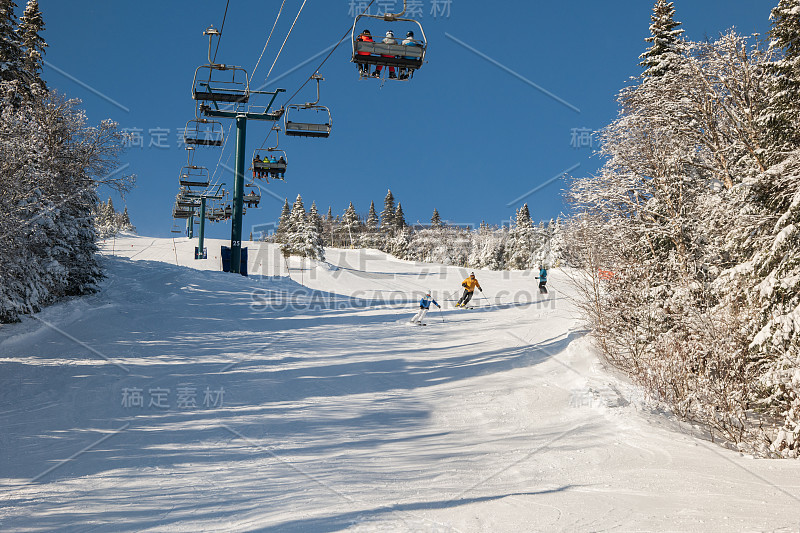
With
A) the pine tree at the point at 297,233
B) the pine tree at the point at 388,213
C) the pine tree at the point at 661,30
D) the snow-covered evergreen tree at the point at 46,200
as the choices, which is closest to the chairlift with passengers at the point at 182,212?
the pine tree at the point at 297,233

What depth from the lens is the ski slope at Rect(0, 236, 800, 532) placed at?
18.0 ft

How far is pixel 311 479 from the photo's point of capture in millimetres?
6625

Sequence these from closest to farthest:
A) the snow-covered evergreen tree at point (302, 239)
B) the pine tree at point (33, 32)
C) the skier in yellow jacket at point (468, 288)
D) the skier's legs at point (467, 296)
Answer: the skier in yellow jacket at point (468, 288) → the skier's legs at point (467, 296) → the pine tree at point (33, 32) → the snow-covered evergreen tree at point (302, 239)

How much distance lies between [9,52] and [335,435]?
2268 cm

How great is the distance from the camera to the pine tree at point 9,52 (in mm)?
20172

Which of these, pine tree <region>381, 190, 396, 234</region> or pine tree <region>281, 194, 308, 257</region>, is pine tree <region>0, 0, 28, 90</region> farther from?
pine tree <region>381, 190, 396, 234</region>

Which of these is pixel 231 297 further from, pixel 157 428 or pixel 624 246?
pixel 624 246

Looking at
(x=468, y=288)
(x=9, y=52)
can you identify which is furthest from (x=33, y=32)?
(x=468, y=288)

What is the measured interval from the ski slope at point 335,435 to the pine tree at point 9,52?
1037cm

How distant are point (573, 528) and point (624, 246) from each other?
11185 mm

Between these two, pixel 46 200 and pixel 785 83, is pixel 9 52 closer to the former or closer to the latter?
pixel 46 200

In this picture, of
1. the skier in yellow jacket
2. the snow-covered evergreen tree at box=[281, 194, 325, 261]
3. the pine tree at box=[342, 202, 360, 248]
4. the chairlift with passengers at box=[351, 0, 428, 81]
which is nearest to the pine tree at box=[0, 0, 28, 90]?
the chairlift with passengers at box=[351, 0, 428, 81]

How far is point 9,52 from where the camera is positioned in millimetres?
21047

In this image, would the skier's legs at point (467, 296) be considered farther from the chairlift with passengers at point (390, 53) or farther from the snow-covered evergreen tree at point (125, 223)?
the snow-covered evergreen tree at point (125, 223)
